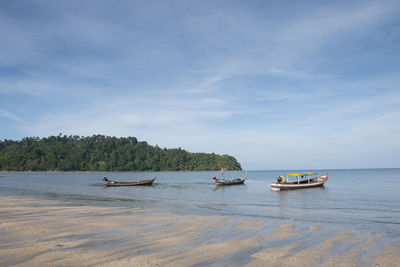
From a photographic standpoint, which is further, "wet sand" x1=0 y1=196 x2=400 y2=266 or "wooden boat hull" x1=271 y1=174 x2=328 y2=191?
"wooden boat hull" x1=271 y1=174 x2=328 y2=191

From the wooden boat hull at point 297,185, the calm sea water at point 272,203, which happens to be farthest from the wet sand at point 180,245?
the wooden boat hull at point 297,185

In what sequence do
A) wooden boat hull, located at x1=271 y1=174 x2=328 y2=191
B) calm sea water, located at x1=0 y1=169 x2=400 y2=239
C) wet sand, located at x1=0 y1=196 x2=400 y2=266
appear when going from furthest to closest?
wooden boat hull, located at x1=271 y1=174 x2=328 y2=191
calm sea water, located at x1=0 y1=169 x2=400 y2=239
wet sand, located at x1=0 y1=196 x2=400 y2=266

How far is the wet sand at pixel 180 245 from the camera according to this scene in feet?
26.1

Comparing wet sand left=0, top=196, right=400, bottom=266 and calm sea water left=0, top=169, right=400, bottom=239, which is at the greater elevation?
wet sand left=0, top=196, right=400, bottom=266

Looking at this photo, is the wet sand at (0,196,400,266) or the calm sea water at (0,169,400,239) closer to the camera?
the wet sand at (0,196,400,266)

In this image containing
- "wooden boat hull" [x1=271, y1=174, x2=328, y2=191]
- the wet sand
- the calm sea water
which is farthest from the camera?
"wooden boat hull" [x1=271, y1=174, x2=328, y2=191]

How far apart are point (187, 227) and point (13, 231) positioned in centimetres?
722

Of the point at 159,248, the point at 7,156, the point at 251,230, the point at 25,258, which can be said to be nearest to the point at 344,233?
the point at 251,230

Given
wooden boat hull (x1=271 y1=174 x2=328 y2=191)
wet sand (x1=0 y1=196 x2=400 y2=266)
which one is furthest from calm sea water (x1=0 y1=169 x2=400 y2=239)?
wet sand (x1=0 y1=196 x2=400 y2=266)

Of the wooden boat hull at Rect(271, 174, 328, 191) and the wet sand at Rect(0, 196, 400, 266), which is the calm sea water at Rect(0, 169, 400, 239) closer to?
the wooden boat hull at Rect(271, 174, 328, 191)

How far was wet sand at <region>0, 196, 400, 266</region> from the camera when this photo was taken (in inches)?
313

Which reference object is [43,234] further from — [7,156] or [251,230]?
[7,156]

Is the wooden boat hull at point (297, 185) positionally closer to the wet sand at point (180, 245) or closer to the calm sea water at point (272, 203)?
the calm sea water at point (272, 203)

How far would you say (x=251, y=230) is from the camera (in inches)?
533
